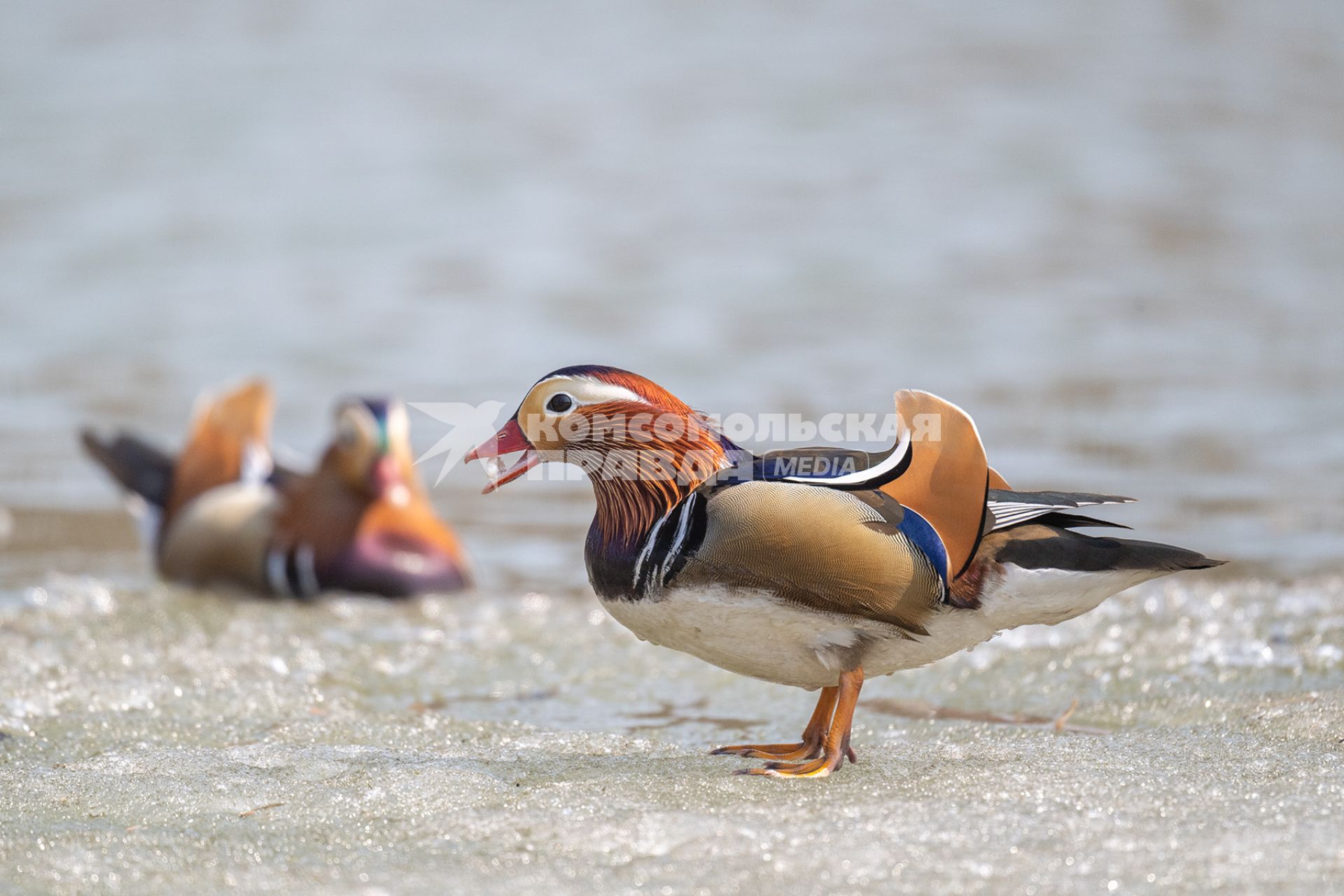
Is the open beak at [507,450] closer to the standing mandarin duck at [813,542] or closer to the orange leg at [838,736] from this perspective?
the standing mandarin duck at [813,542]

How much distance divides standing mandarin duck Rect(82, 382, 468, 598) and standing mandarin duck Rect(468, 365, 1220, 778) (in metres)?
3.13

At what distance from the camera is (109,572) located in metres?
7.05

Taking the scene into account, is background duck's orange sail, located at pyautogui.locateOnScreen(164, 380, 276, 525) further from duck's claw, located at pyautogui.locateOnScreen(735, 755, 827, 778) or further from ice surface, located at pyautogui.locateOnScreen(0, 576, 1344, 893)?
duck's claw, located at pyautogui.locateOnScreen(735, 755, 827, 778)

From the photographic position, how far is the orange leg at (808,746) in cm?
340

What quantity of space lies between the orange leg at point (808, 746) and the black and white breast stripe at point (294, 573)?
333cm

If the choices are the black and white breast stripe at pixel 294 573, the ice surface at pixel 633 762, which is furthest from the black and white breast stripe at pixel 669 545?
the black and white breast stripe at pixel 294 573

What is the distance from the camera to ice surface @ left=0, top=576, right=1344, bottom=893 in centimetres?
267

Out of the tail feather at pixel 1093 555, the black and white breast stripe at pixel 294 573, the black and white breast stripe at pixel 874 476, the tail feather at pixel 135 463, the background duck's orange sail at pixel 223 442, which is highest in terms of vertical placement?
the black and white breast stripe at pixel 874 476

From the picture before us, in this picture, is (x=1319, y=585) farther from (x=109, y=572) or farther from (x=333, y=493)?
(x=109, y=572)

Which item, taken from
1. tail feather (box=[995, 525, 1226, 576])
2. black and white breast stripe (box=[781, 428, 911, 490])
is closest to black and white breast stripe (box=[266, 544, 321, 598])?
black and white breast stripe (box=[781, 428, 911, 490])

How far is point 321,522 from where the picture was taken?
21.3ft

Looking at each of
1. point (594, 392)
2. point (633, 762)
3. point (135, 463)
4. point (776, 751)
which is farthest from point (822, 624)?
point (135, 463)

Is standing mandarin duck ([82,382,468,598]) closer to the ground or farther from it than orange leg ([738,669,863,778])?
closer to the ground

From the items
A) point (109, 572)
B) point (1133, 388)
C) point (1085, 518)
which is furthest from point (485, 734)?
point (1133, 388)
